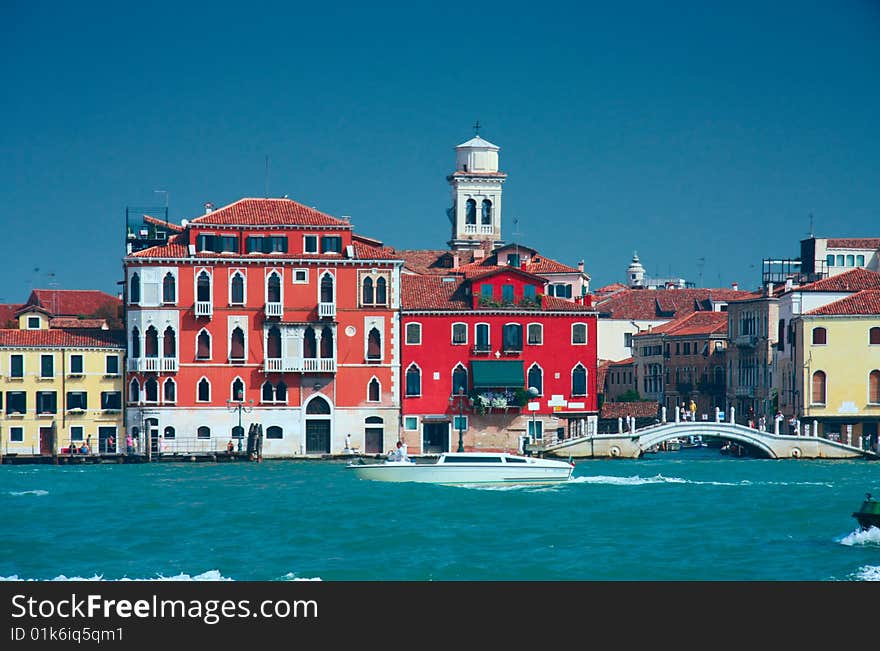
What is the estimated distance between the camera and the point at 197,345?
202 feet

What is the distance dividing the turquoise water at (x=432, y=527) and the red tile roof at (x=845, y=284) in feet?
45.7

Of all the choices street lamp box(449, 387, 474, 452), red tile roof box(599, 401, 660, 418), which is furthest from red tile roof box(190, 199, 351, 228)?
red tile roof box(599, 401, 660, 418)

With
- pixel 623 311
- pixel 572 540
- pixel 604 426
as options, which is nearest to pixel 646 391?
pixel 623 311

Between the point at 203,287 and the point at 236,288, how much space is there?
1175mm

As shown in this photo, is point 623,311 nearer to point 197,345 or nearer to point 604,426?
point 604,426

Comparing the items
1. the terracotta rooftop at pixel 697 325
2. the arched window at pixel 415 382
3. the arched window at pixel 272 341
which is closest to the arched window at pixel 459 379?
the arched window at pixel 415 382

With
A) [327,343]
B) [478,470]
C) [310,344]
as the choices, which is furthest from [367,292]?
[478,470]

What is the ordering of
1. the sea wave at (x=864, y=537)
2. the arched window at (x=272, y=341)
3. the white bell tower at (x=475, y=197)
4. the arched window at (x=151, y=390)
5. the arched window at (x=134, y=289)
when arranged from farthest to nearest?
the white bell tower at (x=475, y=197)
the arched window at (x=272, y=341)
the arched window at (x=134, y=289)
the arched window at (x=151, y=390)
the sea wave at (x=864, y=537)

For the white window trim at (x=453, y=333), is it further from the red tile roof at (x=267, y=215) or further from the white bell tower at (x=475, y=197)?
the white bell tower at (x=475, y=197)

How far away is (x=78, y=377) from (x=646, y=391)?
35.2m

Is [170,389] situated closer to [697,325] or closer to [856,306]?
[856,306]

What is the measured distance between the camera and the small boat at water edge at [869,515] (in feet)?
110

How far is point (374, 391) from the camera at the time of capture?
62.6 metres
